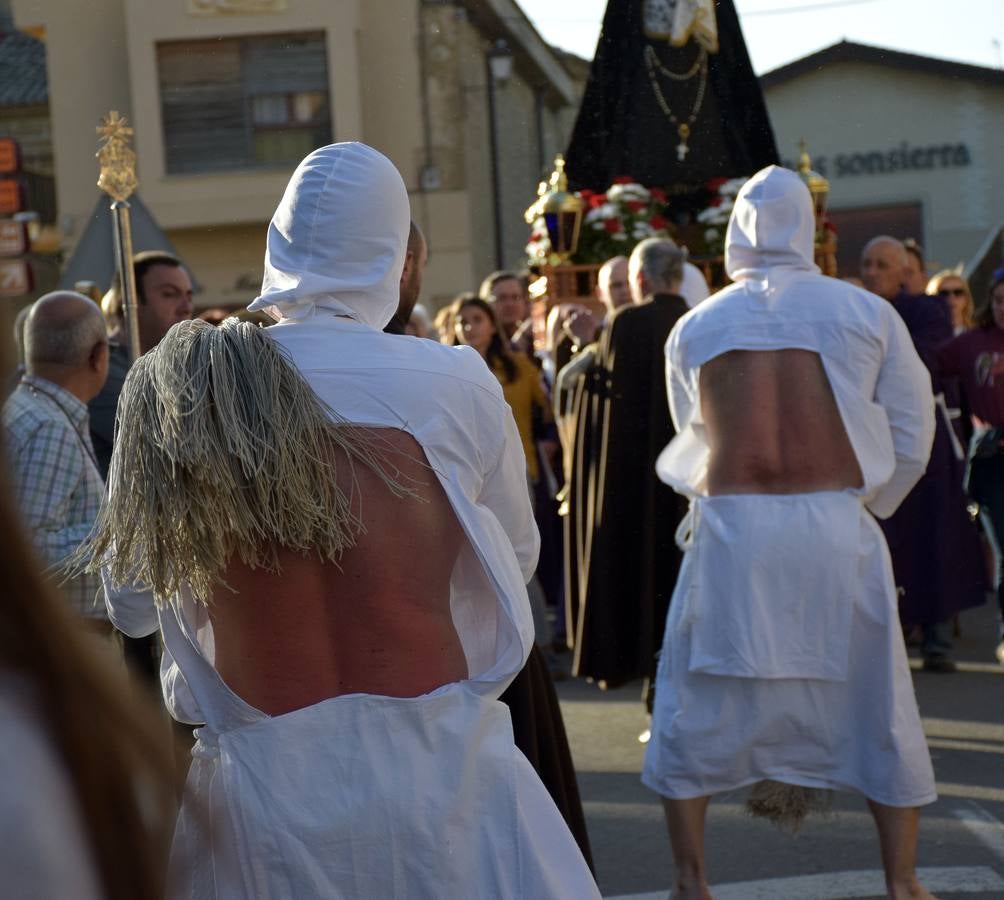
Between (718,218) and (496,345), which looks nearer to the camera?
(496,345)

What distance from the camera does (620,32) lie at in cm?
1376

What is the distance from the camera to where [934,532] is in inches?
358

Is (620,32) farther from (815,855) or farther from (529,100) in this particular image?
(529,100)

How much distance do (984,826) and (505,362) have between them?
14.4 ft

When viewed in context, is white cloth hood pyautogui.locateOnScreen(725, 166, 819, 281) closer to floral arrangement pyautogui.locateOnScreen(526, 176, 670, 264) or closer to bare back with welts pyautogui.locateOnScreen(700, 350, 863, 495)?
bare back with welts pyautogui.locateOnScreen(700, 350, 863, 495)

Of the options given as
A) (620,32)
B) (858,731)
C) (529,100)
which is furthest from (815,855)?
(529,100)

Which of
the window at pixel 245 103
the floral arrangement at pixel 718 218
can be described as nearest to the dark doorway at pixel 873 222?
the window at pixel 245 103

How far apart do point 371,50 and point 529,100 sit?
208 inches

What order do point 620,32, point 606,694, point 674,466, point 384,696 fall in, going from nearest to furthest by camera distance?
point 384,696, point 674,466, point 606,694, point 620,32

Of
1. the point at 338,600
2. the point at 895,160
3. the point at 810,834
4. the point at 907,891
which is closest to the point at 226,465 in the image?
the point at 338,600

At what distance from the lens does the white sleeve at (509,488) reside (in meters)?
2.99

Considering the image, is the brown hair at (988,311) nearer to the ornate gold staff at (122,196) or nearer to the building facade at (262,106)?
the ornate gold staff at (122,196)

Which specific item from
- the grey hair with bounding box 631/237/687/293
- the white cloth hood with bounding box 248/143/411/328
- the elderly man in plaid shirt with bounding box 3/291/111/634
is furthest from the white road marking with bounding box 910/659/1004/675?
the white cloth hood with bounding box 248/143/411/328

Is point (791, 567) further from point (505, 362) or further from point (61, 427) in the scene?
point (505, 362)
